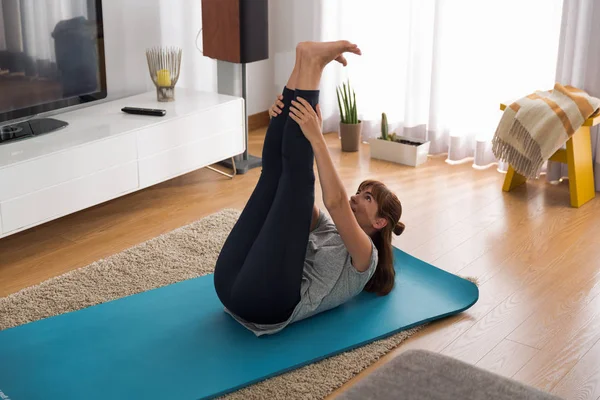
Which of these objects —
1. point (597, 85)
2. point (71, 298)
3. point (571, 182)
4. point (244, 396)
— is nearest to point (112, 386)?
point (244, 396)

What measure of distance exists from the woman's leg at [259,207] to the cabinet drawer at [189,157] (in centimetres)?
126

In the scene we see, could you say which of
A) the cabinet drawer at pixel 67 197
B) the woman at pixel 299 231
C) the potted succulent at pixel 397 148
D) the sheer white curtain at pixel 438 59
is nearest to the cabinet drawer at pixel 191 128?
the cabinet drawer at pixel 67 197

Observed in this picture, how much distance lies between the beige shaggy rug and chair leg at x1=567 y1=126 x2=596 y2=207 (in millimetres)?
1557

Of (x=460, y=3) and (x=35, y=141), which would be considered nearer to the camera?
(x=35, y=141)

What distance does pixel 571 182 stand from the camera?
3896 millimetres

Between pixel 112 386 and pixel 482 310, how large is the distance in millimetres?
1337

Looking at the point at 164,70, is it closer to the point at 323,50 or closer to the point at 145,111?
the point at 145,111

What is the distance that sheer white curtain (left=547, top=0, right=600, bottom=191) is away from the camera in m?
3.89

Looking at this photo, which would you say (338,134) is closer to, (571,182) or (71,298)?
(571,182)

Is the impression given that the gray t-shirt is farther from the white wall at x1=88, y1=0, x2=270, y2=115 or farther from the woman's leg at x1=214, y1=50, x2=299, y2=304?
the white wall at x1=88, y1=0, x2=270, y2=115

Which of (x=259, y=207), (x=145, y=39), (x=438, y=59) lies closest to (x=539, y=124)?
(x=438, y=59)

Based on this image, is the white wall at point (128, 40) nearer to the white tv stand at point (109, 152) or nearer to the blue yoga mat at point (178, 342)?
the white tv stand at point (109, 152)

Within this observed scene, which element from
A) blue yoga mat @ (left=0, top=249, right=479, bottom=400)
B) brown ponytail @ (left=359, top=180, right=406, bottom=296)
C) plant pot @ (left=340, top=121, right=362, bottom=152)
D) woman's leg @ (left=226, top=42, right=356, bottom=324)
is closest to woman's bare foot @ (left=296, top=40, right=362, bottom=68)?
woman's leg @ (left=226, top=42, right=356, bottom=324)

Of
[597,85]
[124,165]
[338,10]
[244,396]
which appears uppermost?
[338,10]
